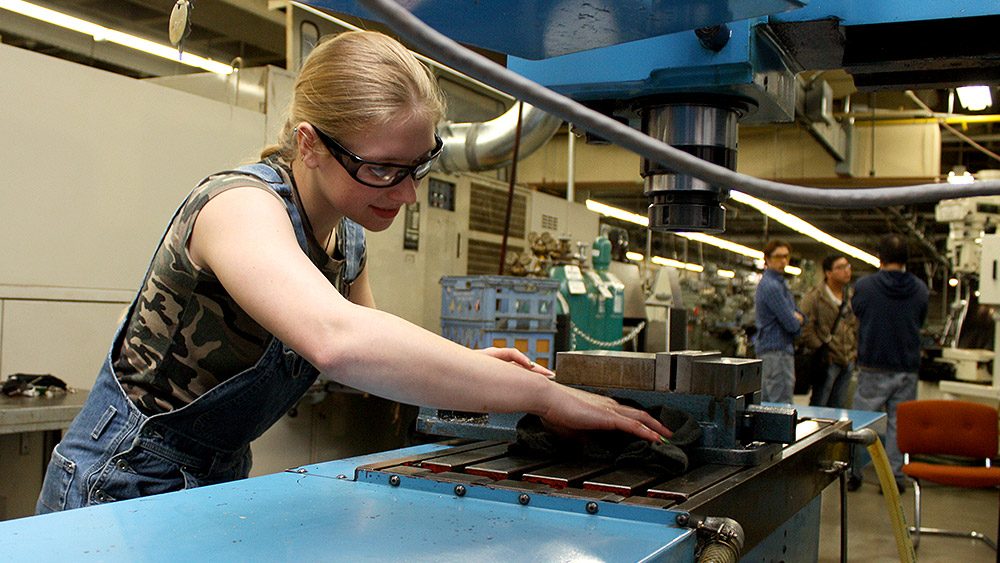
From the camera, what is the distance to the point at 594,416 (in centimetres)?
107

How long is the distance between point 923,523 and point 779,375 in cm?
97

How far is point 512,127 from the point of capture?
13.7 feet

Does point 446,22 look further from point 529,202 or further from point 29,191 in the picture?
point 529,202

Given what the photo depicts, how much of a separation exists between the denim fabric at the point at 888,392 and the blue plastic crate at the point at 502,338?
1.83m

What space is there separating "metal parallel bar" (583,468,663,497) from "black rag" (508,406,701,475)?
0.5 inches

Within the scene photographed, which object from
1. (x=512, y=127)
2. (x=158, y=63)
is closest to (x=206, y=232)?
(x=512, y=127)

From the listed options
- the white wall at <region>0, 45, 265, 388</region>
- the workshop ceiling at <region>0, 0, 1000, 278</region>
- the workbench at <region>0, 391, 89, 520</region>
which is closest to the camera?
the workshop ceiling at <region>0, 0, 1000, 278</region>

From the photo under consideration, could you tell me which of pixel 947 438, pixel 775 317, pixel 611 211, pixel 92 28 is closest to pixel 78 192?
pixel 92 28

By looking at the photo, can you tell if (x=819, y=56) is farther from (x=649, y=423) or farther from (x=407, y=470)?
(x=407, y=470)

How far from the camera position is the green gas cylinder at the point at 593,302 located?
479 cm

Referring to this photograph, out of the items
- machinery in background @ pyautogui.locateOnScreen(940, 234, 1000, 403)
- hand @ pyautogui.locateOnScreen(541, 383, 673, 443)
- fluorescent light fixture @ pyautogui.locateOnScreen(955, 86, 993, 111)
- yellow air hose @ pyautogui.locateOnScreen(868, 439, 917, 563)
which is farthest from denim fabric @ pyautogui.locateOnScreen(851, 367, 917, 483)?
hand @ pyautogui.locateOnScreen(541, 383, 673, 443)

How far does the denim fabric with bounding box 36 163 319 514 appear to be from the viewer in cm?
107

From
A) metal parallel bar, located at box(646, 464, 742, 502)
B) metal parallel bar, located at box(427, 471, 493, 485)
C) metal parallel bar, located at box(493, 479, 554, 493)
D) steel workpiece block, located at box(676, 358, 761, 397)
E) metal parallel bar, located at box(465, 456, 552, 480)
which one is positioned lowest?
metal parallel bar, located at box(427, 471, 493, 485)

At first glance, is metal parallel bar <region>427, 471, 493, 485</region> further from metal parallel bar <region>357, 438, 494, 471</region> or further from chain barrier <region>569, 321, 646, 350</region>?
chain barrier <region>569, 321, 646, 350</region>
